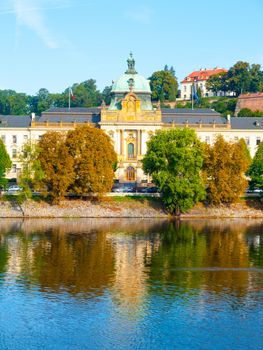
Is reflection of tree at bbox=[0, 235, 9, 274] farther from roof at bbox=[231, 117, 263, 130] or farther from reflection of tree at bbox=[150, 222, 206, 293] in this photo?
roof at bbox=[231, 117, 263, 130]

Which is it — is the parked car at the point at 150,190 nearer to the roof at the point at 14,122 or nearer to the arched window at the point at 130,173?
the arched window at the point at 130,173

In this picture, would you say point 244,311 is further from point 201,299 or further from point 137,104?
point 137,104

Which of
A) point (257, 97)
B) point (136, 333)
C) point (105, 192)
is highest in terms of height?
point (257, 97)

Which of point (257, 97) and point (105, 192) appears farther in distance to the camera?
point (257, 97)

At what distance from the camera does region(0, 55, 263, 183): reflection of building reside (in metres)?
116

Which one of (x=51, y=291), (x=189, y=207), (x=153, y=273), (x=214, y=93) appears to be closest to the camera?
(x=51, y=291)

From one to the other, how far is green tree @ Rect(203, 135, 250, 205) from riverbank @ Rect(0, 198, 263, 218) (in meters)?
1.64

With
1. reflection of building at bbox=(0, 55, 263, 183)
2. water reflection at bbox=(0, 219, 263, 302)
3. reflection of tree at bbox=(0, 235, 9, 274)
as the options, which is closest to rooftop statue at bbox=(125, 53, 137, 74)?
reflection of building at bbox=(0, 55, 263, 183)

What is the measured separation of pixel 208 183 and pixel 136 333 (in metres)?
50.3

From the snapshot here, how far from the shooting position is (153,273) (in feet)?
181

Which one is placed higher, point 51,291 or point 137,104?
point 137,104

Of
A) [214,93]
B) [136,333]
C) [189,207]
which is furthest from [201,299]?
[214,93]

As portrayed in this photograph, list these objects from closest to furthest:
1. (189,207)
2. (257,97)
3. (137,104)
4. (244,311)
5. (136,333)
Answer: (136,333), (244,311), (189,207), (137,104), (257,97)

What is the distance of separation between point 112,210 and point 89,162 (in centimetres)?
635
